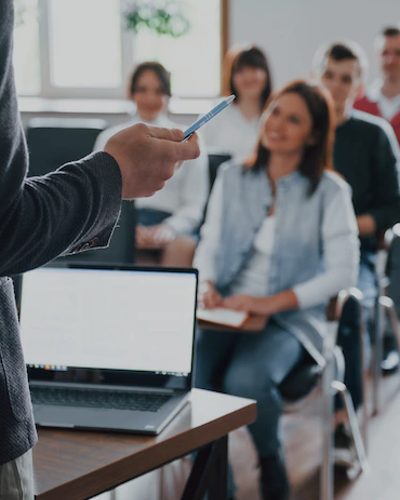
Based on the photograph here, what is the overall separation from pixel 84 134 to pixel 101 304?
1844 mm

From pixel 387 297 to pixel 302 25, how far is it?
2.87m

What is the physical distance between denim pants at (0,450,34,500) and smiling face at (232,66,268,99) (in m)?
3.55

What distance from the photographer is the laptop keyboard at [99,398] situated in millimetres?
1291

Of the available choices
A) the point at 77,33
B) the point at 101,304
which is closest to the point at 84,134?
the point at 101,304

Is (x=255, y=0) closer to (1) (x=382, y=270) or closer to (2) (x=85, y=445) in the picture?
(1) (x=382, y=270)

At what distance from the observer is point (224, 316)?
222 centimetres

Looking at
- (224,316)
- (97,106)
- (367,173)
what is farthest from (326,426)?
(97,106)

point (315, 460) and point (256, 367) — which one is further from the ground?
point (256, 367)

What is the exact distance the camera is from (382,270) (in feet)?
10.5

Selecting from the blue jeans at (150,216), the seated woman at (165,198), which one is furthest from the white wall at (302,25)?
the blue jeans at (150,216)

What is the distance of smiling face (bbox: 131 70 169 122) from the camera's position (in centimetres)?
399

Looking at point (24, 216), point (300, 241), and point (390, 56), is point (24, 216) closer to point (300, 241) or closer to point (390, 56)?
point (300, 241)

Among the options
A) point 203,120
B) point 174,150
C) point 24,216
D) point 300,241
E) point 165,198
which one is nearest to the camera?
point 24,216

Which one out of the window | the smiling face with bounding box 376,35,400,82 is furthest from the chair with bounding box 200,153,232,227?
the window
